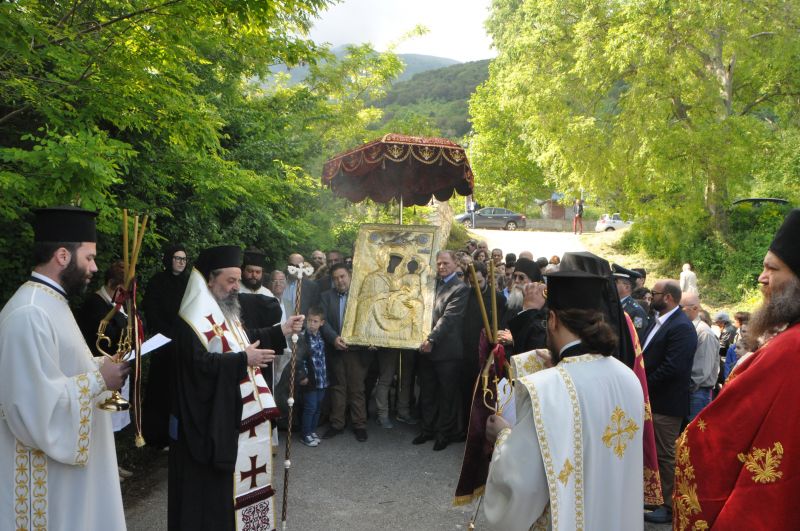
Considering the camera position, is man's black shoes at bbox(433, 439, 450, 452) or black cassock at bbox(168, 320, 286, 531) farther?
man's black shoes at bbox(433, 439, 450, 452)

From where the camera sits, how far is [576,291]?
2881mm

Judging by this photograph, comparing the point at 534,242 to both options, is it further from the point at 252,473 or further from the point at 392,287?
the point at 252,473

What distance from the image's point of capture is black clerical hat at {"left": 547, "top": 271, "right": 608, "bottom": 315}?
288cm

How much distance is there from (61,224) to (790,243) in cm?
348

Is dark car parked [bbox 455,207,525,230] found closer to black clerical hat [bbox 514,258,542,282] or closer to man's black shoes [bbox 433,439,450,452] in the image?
black clerical hat [bbox 514,258,542,282]

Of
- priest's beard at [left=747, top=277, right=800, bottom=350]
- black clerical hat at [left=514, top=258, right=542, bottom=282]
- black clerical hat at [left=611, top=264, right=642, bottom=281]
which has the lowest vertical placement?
black clerical hat at [left=611, top=264, right=642, bottom=281]

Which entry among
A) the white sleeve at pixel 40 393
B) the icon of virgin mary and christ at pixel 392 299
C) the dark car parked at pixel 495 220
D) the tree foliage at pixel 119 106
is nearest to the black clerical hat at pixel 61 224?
the white sleeve at pixel 40 393

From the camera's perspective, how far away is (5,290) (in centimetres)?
651

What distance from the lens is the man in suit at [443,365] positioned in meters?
7.49

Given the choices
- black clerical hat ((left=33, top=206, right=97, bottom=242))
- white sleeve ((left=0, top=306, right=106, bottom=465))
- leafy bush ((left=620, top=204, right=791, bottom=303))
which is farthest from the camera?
leafy bush ((left=620, top=204, right=791, bottom=303))

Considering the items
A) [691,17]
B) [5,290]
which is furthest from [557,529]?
[691,17]

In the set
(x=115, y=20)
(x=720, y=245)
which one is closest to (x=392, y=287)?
(x=115, y=20)

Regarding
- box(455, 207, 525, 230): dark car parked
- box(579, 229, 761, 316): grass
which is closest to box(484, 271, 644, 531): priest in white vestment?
box(579, 229, 761, 316): grass

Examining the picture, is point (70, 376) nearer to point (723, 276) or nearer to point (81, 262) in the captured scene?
point (81, 262)
